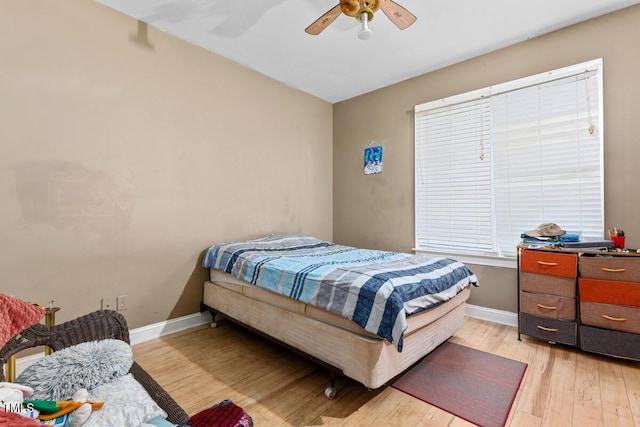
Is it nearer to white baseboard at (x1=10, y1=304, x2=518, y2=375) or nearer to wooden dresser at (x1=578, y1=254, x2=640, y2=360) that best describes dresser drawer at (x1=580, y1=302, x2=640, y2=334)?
wooden dresser at (x1=578, y1=254, x2=640, y2=360)

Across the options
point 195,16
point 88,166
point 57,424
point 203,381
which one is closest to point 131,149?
point 88,166

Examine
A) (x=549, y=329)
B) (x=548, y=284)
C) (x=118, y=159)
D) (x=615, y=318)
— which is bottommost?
(x=549, y=329)

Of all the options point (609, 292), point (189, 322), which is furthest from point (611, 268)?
point (189, 322)

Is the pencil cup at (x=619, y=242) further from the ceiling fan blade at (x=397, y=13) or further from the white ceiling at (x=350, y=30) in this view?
the ceiling fan blade at (x=397, y=13)

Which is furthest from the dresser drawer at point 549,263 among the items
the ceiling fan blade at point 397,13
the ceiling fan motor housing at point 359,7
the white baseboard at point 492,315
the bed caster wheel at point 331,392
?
the ceiling fan motor housing at point 359,7

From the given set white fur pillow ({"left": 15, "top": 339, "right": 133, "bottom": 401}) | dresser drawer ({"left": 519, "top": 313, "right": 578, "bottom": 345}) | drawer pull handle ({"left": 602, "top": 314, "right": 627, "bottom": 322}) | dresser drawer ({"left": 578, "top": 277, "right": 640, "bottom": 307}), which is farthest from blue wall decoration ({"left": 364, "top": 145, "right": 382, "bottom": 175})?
white fur pillow ({"left": 15, "top": 339, "right": 133, "bottom": 401})

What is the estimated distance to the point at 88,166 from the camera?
2.27 meters

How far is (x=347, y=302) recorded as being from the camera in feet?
5.66

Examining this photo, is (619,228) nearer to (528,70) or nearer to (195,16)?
(528,70)

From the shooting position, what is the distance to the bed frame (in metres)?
1.62

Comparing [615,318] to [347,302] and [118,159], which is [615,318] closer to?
[347,302]

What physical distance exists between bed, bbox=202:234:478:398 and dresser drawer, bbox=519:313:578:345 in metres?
0.53

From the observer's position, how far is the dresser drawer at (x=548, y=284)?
2.27m

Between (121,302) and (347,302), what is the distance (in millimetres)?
1894
